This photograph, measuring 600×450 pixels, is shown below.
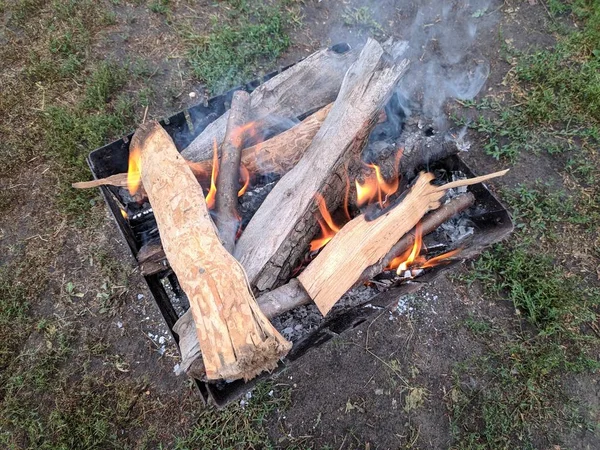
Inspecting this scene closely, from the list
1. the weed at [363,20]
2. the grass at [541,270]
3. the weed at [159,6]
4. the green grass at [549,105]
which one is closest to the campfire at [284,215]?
the grass at [541,270]

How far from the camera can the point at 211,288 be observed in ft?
5.83

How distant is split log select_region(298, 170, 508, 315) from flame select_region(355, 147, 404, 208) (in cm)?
16

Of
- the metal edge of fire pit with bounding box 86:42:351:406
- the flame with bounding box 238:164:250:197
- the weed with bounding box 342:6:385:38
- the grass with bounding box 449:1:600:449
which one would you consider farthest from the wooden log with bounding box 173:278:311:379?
the weed with bounding box 342:6:385:38

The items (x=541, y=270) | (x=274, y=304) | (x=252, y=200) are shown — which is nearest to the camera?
(x=274, y=304)

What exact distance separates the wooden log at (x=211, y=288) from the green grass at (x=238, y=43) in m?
2.12

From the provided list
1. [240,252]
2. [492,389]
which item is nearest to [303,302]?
[240,252]

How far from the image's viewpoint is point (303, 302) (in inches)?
79.0

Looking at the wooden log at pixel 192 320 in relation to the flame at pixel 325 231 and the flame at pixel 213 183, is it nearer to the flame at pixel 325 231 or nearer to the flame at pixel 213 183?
the flame at pixel 325 231

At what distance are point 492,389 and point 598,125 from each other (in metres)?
2.55

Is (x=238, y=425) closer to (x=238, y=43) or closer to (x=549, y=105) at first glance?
(x=238, y=43)

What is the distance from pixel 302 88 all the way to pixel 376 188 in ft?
3.34

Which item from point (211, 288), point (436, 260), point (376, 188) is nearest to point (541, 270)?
point (436, 260)

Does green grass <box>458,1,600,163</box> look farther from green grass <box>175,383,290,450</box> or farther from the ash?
green grass <box>175,383,290,450</box>

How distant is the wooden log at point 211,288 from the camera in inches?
66.4
